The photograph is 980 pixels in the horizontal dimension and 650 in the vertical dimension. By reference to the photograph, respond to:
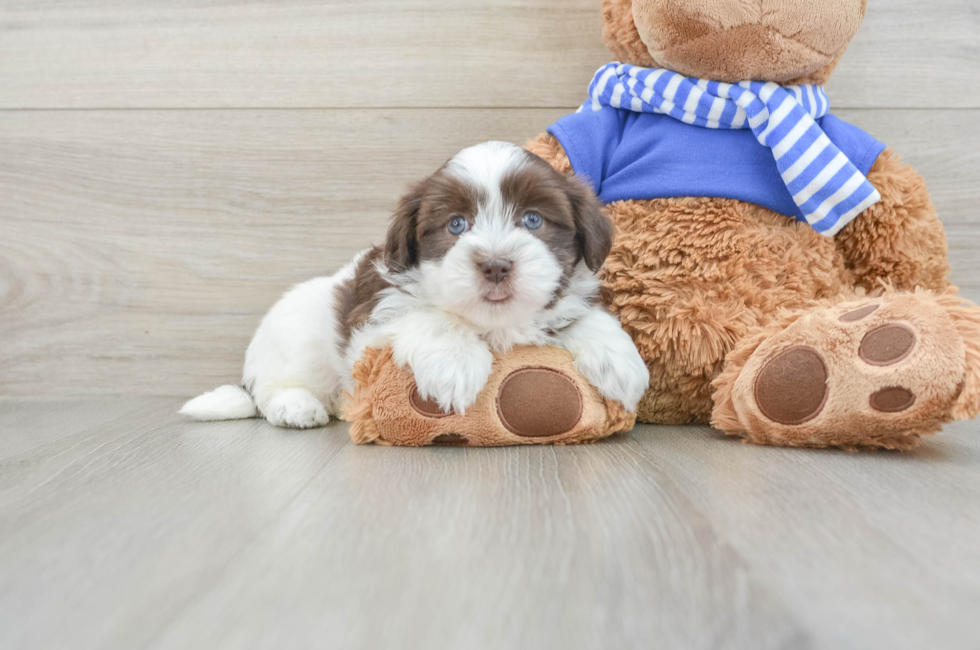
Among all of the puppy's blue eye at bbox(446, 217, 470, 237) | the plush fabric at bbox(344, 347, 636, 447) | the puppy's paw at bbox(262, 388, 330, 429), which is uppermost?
the puppy's blue eye at bbox(446, 217, 470, 237)

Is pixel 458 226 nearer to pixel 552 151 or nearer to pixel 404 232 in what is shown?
pixel 404 232

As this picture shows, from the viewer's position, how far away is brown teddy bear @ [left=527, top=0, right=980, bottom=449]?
144cm

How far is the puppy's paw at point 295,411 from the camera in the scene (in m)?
1.63

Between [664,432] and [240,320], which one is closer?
[664,432]

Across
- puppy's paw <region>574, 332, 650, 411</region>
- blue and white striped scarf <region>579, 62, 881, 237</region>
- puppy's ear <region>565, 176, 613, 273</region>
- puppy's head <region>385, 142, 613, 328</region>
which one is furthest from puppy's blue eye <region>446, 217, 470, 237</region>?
blue and white striped scarf <region>579, 62, 881, 237</region>

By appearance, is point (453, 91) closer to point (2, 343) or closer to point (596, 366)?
point (596, 366)

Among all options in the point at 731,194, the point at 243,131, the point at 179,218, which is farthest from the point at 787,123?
the point at 179,218

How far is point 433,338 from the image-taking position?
1.34 m

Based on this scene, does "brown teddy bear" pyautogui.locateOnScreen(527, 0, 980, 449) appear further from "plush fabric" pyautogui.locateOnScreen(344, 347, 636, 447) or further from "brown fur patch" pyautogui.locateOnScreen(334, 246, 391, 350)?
"brown fur patch" pyautogui.locateOnScreen(334, 246, 391, 350)

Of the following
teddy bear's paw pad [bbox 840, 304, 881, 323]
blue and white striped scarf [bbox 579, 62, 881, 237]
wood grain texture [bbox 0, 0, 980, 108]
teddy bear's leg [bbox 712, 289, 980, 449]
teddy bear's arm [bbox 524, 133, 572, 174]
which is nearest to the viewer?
teddy bear's leg [bbox 712, 289, 980, 449]

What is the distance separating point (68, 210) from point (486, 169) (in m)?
1.40

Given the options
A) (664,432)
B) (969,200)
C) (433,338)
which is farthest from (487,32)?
(969,200)

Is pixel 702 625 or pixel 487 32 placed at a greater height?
pixel 487 32

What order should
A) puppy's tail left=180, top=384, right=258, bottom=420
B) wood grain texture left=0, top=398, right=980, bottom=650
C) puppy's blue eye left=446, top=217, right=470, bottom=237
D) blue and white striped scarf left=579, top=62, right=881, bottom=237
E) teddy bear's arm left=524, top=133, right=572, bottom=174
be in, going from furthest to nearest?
puppy's tail left=180, top=384, right=258, bottom=420 → teddy bear's arm left=524, top=133, right=572, bottom=174 → blue and white striped scarf left=579, top=62, right=881, bottom=237 → puppy's blue eye left=446, top=217, right=470, bottom=237 → wood grain texture left=0, top=398, right=980, bottom=650
